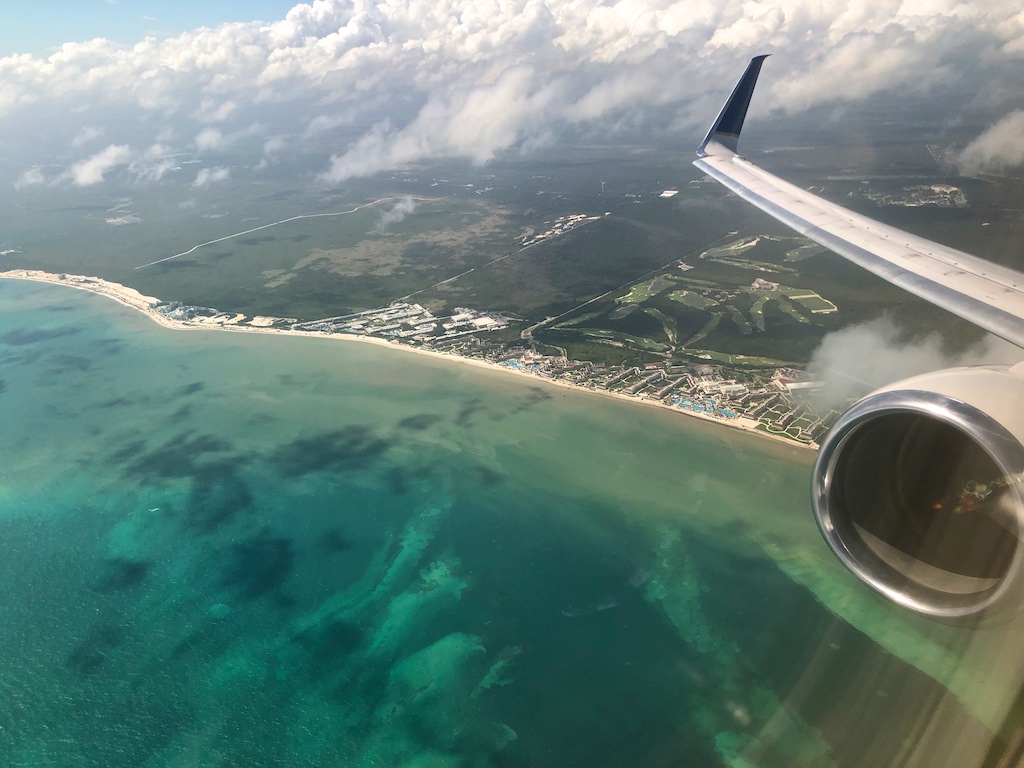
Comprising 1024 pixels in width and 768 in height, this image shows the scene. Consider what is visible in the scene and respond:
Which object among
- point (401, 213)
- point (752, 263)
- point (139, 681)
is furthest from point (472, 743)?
point (401, 213)

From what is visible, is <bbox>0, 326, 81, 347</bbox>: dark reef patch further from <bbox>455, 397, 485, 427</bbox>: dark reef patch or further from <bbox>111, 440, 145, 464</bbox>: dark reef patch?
<bbox>455, 397, 485, 427</bbox>: dark reef patch

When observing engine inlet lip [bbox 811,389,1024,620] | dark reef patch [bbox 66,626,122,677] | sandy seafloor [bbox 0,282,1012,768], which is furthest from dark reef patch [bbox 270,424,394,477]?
engine inlet lip [bbox 811,389,1024,620]

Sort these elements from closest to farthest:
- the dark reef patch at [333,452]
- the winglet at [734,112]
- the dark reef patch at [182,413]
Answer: the winglet at [734,112] → the dark reef patch at [333,452] → the dark reef patch at [182,413]

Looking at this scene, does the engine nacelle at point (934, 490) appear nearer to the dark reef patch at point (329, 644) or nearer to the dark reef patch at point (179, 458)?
the dark reef patch at point (329, 644)

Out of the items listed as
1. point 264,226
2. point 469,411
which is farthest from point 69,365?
point 264,226

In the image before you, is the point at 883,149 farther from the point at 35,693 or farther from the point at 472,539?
the point at 35,693

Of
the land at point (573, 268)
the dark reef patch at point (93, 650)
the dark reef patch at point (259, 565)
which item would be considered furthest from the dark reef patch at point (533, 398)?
the dark reef patch at point (93, 650)
